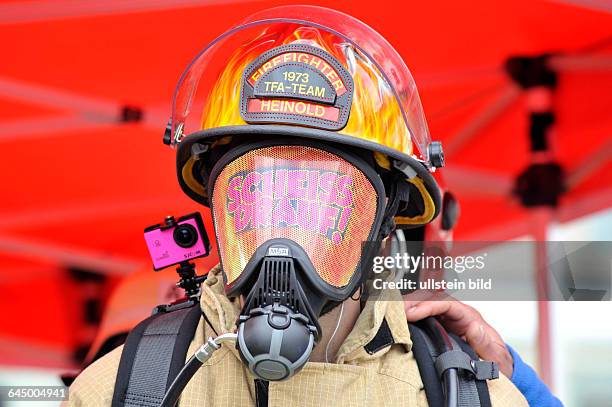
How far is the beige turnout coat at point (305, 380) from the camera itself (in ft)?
5.44

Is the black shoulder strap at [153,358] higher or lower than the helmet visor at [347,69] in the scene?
lower

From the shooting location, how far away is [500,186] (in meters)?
5.11

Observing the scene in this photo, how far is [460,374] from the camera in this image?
1.71 meters

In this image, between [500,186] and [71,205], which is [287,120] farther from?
[71,205]

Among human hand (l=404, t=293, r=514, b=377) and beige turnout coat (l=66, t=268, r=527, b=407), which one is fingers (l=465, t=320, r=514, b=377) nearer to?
human hand (l=404, t=293, r=514, b=377)

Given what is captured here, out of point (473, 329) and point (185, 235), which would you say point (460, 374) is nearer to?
point (473, 329)

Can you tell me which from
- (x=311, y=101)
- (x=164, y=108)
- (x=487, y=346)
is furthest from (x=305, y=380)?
(x=164, y=108)

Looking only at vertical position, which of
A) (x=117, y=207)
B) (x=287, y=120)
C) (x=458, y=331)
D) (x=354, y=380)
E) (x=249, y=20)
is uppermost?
(x=117, y=207)

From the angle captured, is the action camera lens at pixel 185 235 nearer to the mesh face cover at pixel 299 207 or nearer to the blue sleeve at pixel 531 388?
the mesh face cover at pixel 299 207

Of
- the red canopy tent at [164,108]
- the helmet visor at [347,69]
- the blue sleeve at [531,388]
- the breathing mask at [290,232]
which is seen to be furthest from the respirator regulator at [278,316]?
the red canopy tent at [164,108]

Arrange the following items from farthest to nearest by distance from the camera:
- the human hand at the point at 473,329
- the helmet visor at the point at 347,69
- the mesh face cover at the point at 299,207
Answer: the human hand at the point at 473,329, the helmet visor at the point at 347,69, the mesh face cover at the point at 299,207

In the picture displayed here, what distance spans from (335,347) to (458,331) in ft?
1.37

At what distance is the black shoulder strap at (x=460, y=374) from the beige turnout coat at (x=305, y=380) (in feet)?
0.06

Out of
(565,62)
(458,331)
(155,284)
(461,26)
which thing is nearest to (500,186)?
(565,62)
